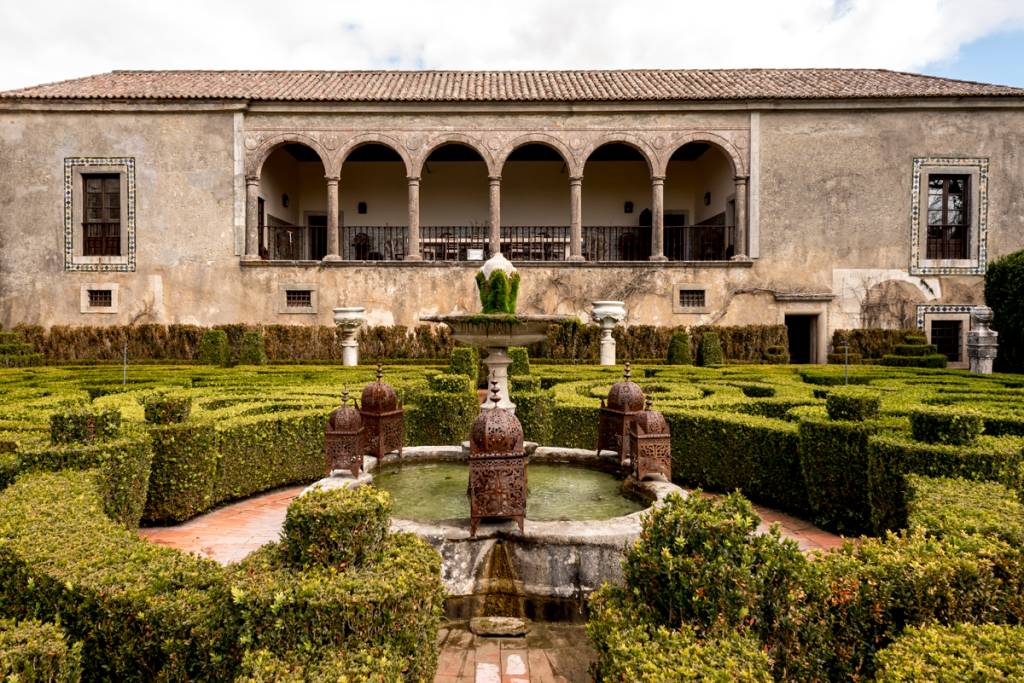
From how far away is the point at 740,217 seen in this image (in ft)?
60.3

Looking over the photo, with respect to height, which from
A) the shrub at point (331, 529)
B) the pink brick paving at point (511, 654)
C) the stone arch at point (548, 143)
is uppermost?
the stone arch at point (548, 143)

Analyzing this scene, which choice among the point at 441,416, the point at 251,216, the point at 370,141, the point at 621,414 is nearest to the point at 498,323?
the point at 621,414

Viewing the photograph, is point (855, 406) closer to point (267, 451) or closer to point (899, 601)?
point (899, 601)

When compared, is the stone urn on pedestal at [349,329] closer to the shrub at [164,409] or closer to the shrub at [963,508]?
the shrub at [164,409]

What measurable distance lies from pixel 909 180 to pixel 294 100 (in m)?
18.7

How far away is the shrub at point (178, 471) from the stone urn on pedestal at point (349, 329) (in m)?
11.0

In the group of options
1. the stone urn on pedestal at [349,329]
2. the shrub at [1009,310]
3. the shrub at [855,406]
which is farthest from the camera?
the stone urn on pedestal at [349,329]

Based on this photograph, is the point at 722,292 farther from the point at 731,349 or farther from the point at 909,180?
A: the point at 909,180

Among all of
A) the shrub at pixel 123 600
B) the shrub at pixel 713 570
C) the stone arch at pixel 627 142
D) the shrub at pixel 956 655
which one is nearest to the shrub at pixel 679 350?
the stone arch at pixel 627 142

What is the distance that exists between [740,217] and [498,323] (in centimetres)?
1470

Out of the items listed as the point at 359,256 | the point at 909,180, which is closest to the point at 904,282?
the point at 909,180

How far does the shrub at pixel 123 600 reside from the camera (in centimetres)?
240

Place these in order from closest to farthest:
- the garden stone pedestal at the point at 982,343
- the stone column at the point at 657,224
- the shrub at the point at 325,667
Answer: the shrub at the point at 325,667
the garden stone pedestal at the point at 982,343
the stone column at the point at 657,224

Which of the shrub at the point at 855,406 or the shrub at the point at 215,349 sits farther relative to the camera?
the shrub at the point at 215,349
